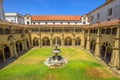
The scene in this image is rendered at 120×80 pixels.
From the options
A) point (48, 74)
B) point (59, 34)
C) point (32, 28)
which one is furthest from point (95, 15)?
point (48, 74)

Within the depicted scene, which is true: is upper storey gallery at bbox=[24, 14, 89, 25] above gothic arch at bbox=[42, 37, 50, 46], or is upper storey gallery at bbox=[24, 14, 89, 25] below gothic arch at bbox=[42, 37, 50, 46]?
above

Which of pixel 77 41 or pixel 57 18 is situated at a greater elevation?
pixel 57 18

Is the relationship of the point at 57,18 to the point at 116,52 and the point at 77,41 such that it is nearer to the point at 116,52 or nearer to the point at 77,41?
the point at 77,41

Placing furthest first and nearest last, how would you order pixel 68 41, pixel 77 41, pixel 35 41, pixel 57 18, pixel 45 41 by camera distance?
pixel 57 18 < pixel 68 41 < pixel 77 41 < pixel 45 41 < pixel 35 41

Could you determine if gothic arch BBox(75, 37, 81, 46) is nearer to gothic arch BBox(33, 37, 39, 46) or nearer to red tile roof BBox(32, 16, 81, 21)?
red tile roof BBox(32, 16, 81, 21)

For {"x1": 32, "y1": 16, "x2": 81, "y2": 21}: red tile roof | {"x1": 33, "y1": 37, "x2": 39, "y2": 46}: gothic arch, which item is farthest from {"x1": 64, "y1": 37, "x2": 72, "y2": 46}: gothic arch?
{"x1": 33, "y1": 37, "x2": 39, "y2": 46}: gothic arch

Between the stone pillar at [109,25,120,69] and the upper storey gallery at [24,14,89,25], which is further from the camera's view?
the upper storey gallery at [24,14,89,25]

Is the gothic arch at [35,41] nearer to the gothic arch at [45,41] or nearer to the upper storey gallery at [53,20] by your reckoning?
the gothic arch at [45,41]

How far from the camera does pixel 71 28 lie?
1532 inches

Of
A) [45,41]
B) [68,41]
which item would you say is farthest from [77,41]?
[45,41]

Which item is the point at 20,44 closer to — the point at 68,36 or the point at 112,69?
the point at 68,36

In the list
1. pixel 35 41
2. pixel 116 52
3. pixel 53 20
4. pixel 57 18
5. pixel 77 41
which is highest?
pixel 57 18

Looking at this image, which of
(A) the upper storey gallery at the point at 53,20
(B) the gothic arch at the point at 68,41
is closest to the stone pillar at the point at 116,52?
(B) the gothic arch at the point at 68,41

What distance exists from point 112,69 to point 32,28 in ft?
98.1
